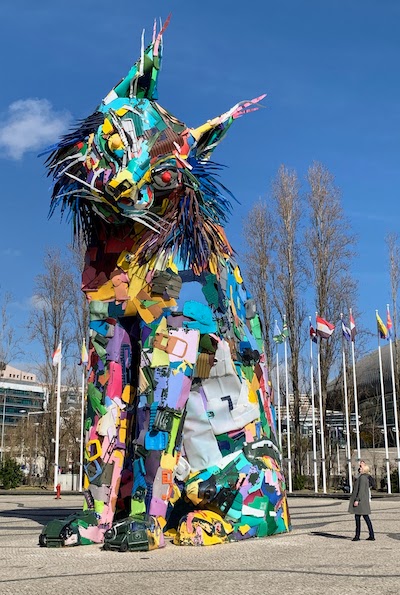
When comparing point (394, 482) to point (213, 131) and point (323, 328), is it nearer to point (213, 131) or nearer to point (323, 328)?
point (323, 328)

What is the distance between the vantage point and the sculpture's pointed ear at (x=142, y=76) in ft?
22.8

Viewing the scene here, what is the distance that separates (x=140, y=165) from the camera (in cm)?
Result: 655

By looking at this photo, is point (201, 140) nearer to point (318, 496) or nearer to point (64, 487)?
point (318, 496)

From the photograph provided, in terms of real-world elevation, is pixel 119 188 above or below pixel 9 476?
above

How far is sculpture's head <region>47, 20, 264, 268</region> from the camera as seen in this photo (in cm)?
657

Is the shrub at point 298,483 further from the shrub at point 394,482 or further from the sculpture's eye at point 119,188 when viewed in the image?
the sculpture's eye at point 119,188

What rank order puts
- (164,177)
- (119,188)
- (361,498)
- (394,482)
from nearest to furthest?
1. (119,188)
2. (164,177)
3. (361,498)
4. (394,482)

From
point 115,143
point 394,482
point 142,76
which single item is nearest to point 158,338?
point 115,143

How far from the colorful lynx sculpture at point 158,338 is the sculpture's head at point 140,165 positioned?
0.01m

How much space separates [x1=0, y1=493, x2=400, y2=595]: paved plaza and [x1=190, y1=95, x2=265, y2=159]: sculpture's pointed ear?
397 centimetres

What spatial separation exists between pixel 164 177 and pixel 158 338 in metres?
1.56

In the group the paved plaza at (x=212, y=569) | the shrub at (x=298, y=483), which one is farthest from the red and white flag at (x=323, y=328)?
the paved plaza at (x=212, y=569)

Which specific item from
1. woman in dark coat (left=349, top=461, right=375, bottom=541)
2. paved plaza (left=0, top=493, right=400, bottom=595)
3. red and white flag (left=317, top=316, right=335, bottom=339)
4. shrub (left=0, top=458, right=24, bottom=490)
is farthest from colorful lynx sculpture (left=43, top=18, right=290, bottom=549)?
shrub (left=0, top=458, right=24, bottom=490)

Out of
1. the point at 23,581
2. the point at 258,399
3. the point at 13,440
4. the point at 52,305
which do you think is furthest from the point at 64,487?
the point at 23,581
